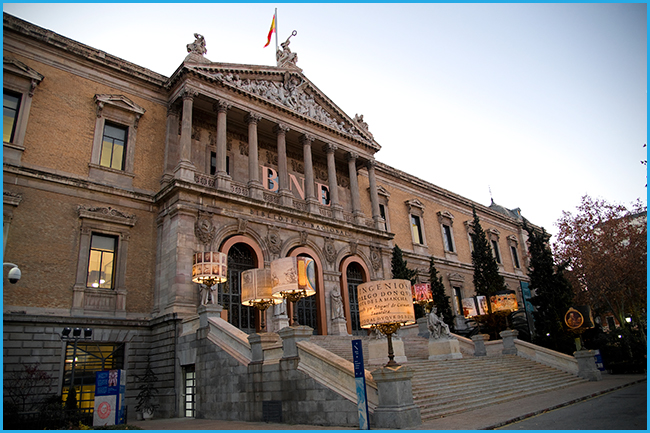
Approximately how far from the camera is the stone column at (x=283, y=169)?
23.4m

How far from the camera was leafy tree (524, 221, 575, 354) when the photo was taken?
83.5 ft

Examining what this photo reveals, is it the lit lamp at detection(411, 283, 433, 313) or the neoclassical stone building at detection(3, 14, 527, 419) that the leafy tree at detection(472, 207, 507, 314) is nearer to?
the neoclassical stone building at detection(3, 14, 527, 419)

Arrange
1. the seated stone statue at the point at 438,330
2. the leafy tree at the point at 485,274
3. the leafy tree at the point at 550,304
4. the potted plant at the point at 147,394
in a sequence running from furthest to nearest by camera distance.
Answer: the leafy tree at the point at 485,274
the leafy tree at the point at 550,304
the seated stone statue at the point at 438,330
the potted plant at the point at 147,394

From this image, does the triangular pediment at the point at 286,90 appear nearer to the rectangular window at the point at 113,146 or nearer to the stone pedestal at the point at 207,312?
the rectangular window at the point at 113,146

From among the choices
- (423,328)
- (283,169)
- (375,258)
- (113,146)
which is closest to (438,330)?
(423,328)

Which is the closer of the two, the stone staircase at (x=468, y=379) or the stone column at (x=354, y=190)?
the stone staircase at (x=468, y=379)

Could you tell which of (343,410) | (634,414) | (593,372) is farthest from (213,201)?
(593,372)

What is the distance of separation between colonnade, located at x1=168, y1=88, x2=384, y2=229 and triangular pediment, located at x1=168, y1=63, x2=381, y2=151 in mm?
1210

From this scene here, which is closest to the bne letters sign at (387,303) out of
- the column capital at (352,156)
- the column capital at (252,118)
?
the column capital at (252,118)

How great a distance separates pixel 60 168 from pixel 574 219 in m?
34.0

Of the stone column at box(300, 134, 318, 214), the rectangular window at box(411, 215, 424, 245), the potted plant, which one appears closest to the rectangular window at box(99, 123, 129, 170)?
the potted plant

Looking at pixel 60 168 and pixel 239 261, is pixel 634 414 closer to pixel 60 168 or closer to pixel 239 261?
pixel 239 261

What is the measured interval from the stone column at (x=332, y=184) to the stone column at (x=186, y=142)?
28.7 feet

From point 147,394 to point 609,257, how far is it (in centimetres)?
2933
